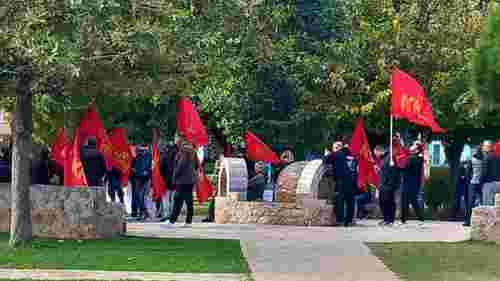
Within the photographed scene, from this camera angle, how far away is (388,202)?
2325 cm

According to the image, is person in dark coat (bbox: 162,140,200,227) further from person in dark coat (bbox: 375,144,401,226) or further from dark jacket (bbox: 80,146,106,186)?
person in dark coat (bbox: 375,144,401,226)

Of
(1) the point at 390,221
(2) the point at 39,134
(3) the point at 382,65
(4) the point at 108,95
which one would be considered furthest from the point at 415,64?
(4) the point at 108,95

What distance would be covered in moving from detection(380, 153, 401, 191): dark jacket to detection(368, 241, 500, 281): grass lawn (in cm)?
443

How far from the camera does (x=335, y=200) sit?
23047 millimetres

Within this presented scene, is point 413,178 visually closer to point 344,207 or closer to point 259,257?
point 344,207

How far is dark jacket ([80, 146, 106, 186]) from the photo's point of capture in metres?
21.5

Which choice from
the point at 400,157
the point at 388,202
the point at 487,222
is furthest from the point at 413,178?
the point at 487,222

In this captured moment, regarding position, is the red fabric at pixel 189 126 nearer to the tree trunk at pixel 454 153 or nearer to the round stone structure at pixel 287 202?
the round stone structure at pixel 287 202

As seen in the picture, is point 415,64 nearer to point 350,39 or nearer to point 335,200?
point 350,39

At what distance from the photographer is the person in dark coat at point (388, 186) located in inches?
904

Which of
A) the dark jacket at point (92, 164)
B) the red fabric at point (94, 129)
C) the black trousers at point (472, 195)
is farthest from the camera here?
the black trousers at point (472, 195)

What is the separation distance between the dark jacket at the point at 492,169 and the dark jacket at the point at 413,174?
1.22 meters

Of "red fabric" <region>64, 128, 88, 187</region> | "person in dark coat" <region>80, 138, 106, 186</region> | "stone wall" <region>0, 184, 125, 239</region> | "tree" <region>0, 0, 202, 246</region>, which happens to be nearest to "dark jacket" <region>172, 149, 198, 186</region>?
"person in dark coat" <region>80, 138, 106, 186</region>

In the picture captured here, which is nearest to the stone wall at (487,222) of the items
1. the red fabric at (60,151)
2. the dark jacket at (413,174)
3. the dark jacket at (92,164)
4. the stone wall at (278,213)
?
the dark jacket at (413,174)
